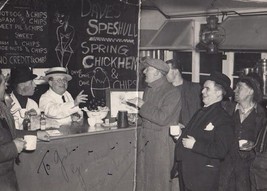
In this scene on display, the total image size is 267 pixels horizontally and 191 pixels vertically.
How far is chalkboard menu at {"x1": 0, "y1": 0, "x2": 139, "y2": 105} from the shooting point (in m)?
4.67

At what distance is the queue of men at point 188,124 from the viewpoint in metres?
2.72

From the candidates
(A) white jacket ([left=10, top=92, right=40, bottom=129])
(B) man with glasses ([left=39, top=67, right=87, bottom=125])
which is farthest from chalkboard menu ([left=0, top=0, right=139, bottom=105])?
(A) white jacket ([left=10, top=92, right=40, bottom=129])

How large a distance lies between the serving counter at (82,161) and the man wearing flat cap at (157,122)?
215 millimetres

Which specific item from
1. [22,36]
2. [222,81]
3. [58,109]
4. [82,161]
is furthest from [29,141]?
[22,36]

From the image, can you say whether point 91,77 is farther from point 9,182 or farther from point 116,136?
point 9,182

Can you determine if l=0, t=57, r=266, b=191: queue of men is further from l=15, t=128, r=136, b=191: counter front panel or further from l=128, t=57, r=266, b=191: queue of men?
l=15, t=128, r=136, b=191: counter front panel

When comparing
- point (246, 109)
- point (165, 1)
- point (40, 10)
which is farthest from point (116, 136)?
point (40, 10)

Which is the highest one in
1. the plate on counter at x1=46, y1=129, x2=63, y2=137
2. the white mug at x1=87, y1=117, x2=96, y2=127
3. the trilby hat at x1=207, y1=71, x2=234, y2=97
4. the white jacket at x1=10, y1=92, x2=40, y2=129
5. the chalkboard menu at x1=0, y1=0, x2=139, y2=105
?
the chalkboard menu at x1=0, y1=0, x2=139, y2=105

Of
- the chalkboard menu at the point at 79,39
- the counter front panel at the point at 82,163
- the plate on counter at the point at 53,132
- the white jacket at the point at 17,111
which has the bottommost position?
the counter front panel at the point at 82,163

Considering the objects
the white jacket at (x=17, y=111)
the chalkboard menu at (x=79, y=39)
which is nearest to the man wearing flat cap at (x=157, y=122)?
the white jacket at (x=17, y=111)

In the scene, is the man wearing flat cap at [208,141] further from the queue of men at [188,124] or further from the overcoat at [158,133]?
the overcoat at [158,133]

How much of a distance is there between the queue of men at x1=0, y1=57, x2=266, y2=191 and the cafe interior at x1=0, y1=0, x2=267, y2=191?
0.61ft

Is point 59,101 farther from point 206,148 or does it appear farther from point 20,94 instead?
point 206,148

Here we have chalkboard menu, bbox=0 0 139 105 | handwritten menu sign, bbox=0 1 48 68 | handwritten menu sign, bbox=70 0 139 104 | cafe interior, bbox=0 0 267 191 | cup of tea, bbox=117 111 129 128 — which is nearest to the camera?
cafe interior, bbox=0 0 267 191
